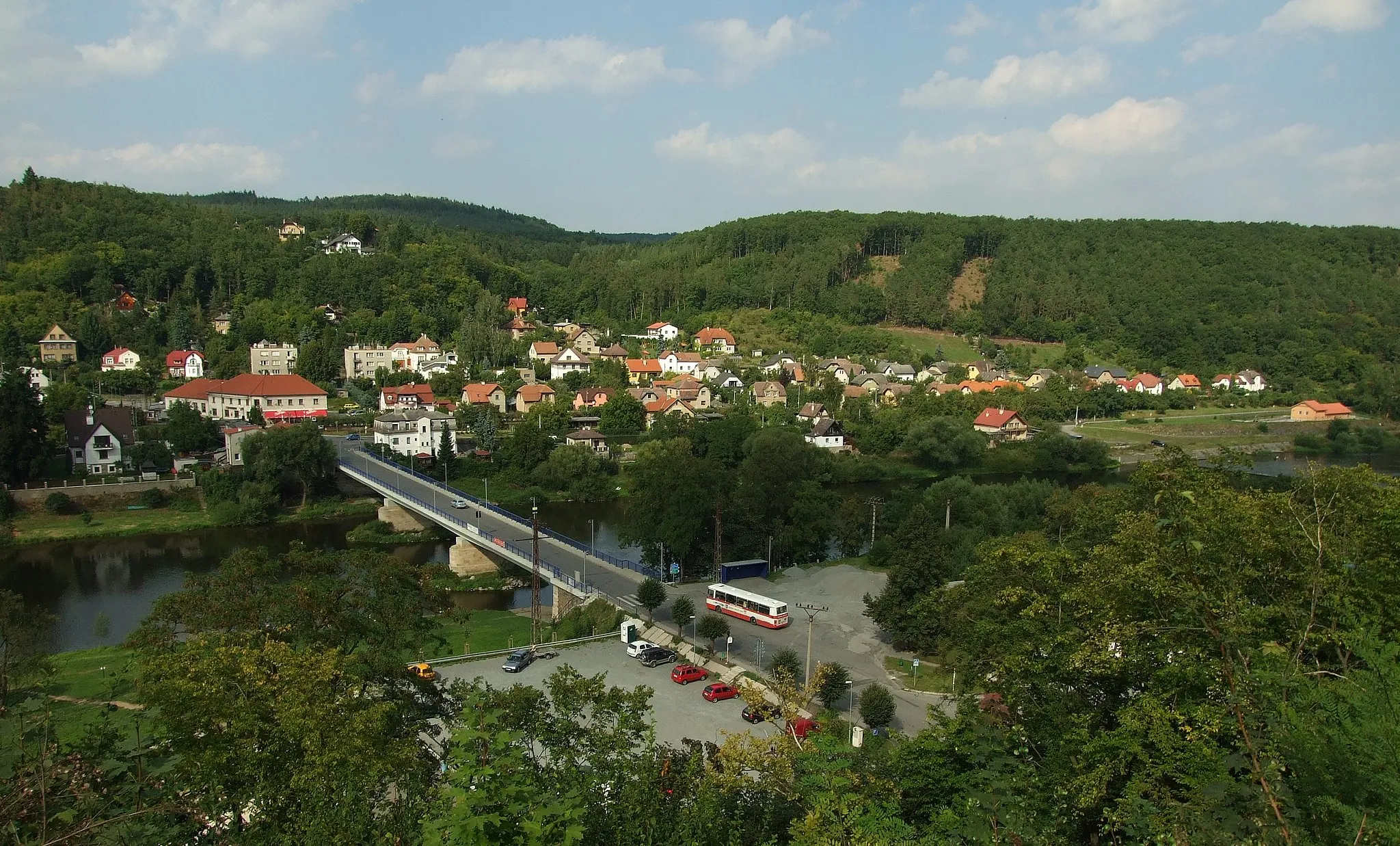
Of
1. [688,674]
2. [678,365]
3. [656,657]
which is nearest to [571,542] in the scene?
[656,657]

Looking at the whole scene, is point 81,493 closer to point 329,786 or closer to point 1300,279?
point 329,786

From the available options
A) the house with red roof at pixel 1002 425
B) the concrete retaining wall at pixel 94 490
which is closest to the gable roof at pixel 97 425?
the concrete retaining wall at pixel 94 490

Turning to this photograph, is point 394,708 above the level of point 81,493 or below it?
above

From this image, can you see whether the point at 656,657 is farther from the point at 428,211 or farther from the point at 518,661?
the point at 428,211

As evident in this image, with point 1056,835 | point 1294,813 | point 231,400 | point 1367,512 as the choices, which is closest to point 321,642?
point 1056,835

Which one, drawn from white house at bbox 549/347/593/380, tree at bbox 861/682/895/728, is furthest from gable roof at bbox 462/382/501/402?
tree at bbox 861/682/895/728

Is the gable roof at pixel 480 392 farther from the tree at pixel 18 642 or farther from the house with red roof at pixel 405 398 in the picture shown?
the tree at pixel 18 642
